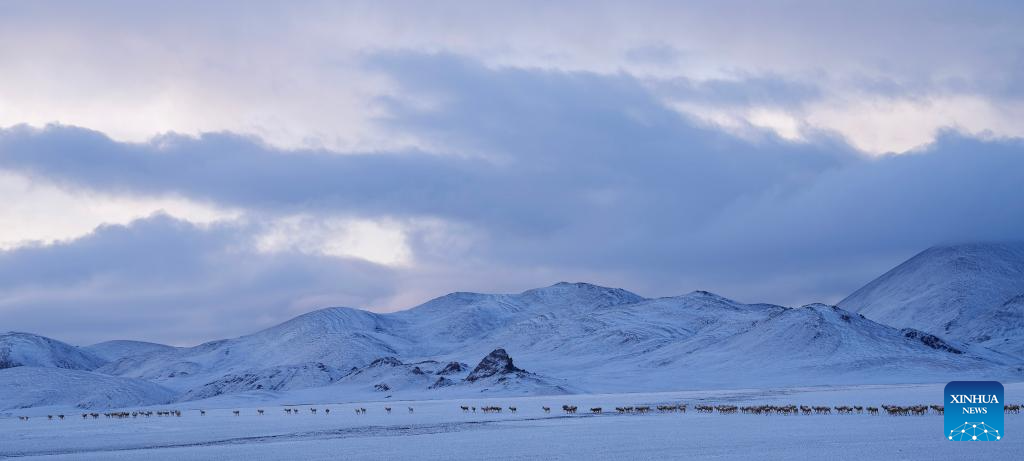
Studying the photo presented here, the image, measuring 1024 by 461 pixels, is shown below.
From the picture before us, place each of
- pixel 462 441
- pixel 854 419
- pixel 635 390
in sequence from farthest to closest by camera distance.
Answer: pixel 635 390, pixel 854 419, pixel 462 441

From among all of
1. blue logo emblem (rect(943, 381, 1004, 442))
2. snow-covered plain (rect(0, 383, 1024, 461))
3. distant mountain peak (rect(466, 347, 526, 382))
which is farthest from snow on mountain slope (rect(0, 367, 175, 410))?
blue logo emblem (rect(943, 381, 1004, 442))

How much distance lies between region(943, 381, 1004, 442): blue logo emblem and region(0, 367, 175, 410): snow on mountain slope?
153m

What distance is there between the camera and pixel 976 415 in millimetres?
53281

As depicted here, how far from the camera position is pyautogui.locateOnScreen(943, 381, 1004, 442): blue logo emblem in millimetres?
46875

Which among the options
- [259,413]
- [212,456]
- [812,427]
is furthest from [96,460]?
[259,413]

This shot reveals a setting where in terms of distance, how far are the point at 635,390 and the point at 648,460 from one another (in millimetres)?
141728

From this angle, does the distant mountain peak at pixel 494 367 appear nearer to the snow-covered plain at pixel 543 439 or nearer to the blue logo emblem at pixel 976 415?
the snow-covered plain at pixel 543 439

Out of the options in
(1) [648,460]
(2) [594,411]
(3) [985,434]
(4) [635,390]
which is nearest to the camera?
(1) [648,460]

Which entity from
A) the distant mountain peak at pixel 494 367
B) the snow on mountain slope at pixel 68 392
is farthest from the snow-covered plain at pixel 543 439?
the snow on mountain slope at pixel 68 392

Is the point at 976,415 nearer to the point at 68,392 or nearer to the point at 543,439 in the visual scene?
the point at 543,439

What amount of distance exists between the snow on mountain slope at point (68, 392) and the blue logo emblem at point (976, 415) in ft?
502

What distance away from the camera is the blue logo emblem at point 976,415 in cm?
4688

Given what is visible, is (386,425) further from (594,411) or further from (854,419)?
(854,419)

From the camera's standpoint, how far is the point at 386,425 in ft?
250
